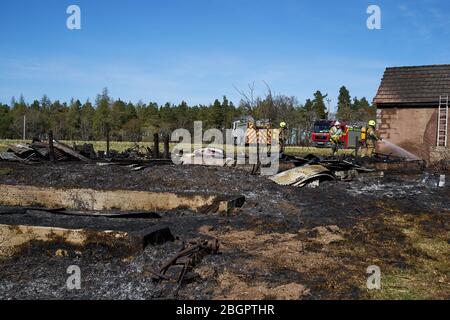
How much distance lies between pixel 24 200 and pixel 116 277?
5.82m

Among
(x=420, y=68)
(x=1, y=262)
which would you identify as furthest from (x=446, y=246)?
(x=420, y=68)

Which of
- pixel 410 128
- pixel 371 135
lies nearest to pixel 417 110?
pixel 410 128

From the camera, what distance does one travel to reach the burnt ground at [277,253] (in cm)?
491

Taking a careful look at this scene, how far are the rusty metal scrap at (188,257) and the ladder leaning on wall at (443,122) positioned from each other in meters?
15.3

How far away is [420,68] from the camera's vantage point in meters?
20.3

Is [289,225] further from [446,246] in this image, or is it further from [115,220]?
[115,220]

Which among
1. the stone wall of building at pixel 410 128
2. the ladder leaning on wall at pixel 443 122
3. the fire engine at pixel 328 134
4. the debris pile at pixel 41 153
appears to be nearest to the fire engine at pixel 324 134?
Answer: the fire engine at pixel 328 134

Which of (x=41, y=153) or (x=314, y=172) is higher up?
(x=41, y=153)

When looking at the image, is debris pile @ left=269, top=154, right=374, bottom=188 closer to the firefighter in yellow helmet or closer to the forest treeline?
the firefighter in yellow helmet

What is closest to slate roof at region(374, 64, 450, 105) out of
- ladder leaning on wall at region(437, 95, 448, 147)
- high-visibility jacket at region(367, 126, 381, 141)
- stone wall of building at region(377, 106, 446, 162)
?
ladder leaning on wall at region(437, 95, 448, 147)

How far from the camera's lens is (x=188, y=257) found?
5531 mm

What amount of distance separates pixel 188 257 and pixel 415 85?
17.3 meters

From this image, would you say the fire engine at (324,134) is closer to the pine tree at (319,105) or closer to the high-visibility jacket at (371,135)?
the high-visibility jacket at (371,135)

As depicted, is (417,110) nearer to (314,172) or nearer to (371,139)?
(371,139)
